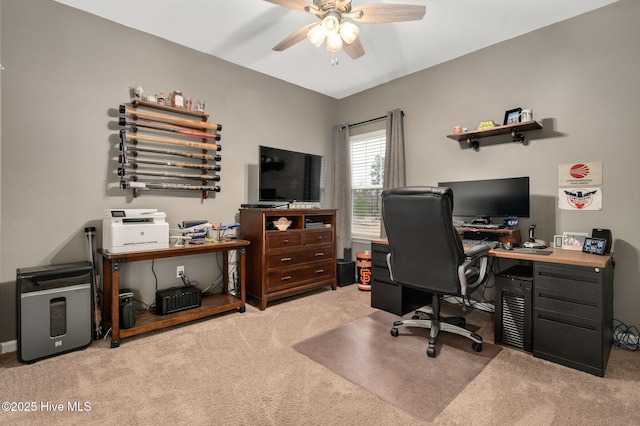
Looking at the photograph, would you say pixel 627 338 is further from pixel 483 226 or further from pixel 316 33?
pixel 316 33

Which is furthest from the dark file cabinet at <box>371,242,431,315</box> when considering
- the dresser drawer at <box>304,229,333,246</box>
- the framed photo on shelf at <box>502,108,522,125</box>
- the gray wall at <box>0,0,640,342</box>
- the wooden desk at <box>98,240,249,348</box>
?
the framed photo on shelf at <box>502,108,522,125</box>

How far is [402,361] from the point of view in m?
2.17

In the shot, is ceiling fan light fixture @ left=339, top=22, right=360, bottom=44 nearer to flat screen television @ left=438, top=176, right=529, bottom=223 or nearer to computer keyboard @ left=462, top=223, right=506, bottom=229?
flat screen television @ left=438, top=176, right=529, bottom=223

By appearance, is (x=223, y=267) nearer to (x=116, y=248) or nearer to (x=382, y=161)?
(x=116, y=248)

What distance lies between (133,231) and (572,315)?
324 centimetres

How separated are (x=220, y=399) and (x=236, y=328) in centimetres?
102

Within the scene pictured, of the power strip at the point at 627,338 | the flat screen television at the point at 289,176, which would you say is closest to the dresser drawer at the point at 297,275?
the flat screen television at the point at 289,176

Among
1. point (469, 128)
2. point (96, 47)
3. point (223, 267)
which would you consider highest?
point (96, 47)

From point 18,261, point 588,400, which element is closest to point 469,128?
point 588,400

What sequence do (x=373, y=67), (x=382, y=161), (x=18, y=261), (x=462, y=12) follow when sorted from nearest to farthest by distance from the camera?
(x=18, y=261)
(x=462, y=12)
(x=373, y=67)
(x=382, y=161)

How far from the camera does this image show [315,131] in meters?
4.56

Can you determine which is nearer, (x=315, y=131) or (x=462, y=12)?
(x=462, y=12)

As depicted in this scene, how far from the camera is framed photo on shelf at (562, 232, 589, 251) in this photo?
261 cm

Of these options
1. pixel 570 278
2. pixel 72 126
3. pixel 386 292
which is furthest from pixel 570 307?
pixel 72 126
